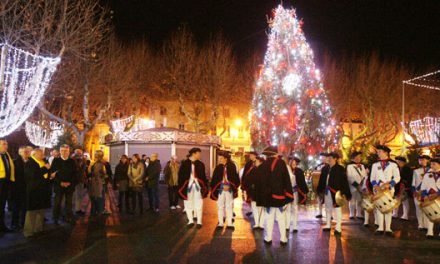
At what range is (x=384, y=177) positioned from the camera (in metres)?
10.5

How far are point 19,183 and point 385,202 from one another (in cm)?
892

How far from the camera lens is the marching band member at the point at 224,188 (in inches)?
440

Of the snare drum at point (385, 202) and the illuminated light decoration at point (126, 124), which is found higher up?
the illuminated light decoration at point (126, 124)

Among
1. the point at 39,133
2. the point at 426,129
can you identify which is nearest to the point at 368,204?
the point at 426,129

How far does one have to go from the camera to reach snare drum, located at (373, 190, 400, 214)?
402 inches

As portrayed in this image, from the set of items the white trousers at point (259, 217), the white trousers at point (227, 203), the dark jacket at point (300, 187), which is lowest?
the white trousers at point (259, 217)

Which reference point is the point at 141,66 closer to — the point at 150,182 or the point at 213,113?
the point at 213,113

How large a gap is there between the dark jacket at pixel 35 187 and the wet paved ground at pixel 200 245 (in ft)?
2.34

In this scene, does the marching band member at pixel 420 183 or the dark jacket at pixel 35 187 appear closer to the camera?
the dark jacket at pixel 35 187

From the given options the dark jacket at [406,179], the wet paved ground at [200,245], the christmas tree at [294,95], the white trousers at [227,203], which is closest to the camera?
the wet paved ground at [200,245]

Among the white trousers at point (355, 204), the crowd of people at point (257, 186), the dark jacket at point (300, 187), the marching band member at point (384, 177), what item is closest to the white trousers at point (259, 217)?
the crowd of people at point (257, 186)

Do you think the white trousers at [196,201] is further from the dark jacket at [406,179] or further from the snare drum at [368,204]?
the dark jacket at [406,179]

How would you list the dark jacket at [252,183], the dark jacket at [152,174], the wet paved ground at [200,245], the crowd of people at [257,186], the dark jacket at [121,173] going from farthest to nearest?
the dark jacket at [152,174] → the dark jacket at [121,173] → the dark jacket at [252,183] → the crowd of people at [257,186] → the wet paved ground at [200,245]

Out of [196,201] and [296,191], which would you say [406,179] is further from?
[196,201]
